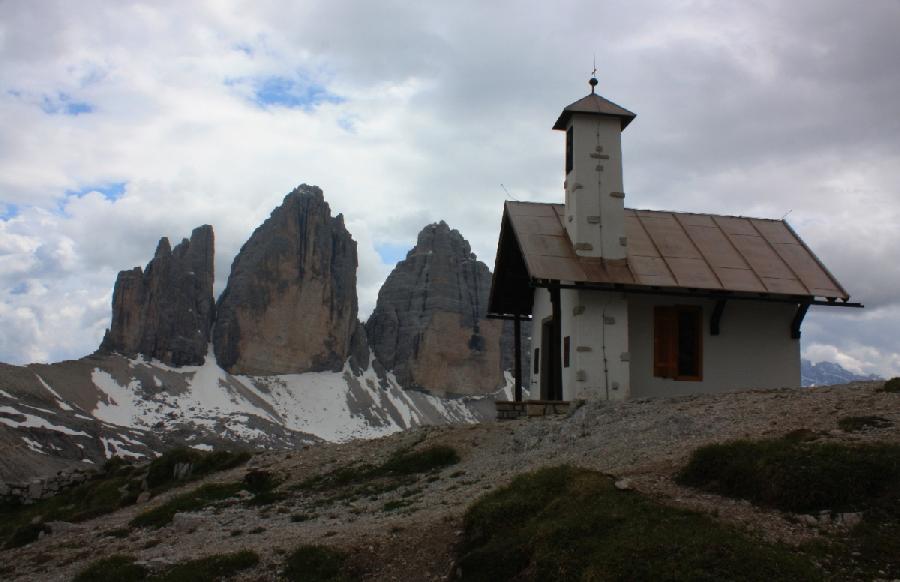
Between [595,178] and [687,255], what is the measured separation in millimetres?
3439

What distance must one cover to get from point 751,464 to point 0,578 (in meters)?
12.5

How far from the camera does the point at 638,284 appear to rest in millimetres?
19344

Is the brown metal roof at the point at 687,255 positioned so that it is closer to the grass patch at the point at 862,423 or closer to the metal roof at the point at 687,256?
the metal roof at the point at 687,256

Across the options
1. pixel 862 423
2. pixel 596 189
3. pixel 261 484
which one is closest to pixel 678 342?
pixel 596 189

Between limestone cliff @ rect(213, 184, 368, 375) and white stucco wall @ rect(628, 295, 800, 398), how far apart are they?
142285mm

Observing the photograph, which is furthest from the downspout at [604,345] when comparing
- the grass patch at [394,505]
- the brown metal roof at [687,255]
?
the grass patch at [394,505]

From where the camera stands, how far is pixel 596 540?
779cm

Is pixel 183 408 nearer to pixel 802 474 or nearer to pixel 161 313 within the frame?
pixel 161 313

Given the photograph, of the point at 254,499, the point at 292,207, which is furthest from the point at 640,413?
the point at 292,207

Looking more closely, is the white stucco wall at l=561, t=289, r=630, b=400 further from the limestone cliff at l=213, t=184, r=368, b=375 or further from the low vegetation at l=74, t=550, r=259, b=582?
the limestone cliff at l=213, t=184, r=368, b=375

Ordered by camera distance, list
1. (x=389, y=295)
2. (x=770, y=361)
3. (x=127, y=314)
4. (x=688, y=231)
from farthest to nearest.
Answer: (x=389, y=295)
(x=127, y=314)
(x=688, y=231)
(x=770, y=361)

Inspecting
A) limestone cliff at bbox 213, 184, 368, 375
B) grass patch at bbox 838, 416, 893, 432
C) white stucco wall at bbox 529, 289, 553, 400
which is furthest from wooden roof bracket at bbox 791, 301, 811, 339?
limestone cliff at bbox 213, 184, 368, 375

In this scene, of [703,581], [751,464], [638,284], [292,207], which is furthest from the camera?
[292,207]

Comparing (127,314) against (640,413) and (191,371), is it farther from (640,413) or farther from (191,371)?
(640,413)
